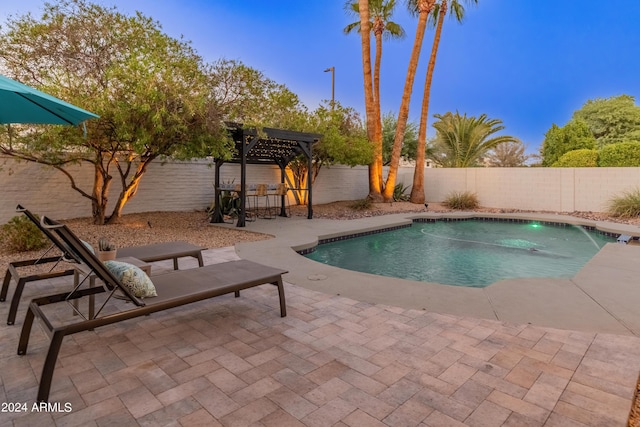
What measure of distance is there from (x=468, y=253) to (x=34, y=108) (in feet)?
22.7

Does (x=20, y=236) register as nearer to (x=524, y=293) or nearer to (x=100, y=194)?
(x=100, y=194)

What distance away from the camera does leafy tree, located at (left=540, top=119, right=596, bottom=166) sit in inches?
710

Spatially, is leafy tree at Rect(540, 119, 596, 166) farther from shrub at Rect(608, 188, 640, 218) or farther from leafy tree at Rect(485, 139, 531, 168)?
leafy tree at Rect(485, 139, 531, 168)

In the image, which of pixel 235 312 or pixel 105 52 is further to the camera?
pixel 105 52

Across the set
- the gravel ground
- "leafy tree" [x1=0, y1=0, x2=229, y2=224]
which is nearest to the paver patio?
the gravel ground

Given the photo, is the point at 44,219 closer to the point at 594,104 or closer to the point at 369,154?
the point at 369,154

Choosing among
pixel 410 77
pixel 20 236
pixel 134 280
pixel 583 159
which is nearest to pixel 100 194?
pixel 20 236

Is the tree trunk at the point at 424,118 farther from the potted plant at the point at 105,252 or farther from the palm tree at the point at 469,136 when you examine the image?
the potted plant at the point at 105,252

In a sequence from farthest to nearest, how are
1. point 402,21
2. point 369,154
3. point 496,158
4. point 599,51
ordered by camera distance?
point 599,51, point 496,158, point 402,21, point 369,154

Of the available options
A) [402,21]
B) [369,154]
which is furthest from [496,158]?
[369,154]

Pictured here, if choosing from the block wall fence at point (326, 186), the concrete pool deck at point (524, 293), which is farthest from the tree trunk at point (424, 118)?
the concrete pool deck at point (524, 293)

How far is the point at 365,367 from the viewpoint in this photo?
2316 millimetres

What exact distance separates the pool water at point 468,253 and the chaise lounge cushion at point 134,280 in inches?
148

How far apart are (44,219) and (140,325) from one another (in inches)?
45.1
